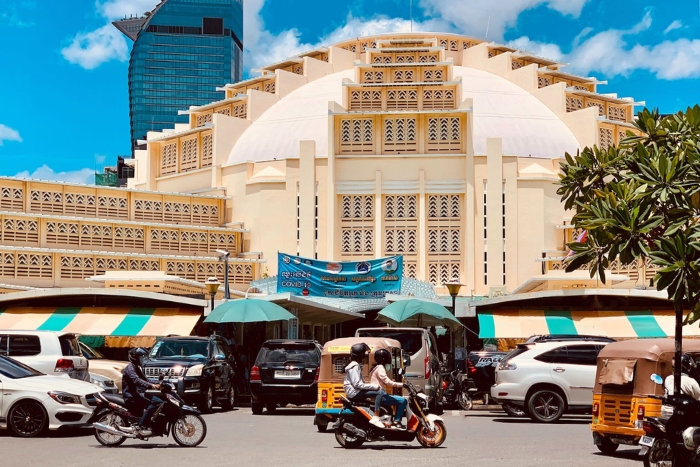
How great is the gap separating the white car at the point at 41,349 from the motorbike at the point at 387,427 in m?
6.65

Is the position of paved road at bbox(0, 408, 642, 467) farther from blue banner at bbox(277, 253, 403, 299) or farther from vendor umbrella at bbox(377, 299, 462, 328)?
blue banner at bbox(277, 253, 403, 299)

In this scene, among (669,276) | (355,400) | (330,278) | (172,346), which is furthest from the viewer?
(330,278)

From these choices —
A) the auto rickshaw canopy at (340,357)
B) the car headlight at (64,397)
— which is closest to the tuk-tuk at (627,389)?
the auto rickshaw canopy at (340,357)

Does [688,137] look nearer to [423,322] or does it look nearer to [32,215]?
[423,322]

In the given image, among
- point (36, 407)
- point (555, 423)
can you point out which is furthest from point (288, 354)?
point (36, 407)

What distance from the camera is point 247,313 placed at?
28781mm

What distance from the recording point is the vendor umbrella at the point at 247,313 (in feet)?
94.0

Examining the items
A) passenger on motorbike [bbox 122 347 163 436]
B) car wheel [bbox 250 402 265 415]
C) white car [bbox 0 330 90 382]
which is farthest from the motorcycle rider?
car wheel [bbox 250 402 265 415]

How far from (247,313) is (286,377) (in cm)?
562

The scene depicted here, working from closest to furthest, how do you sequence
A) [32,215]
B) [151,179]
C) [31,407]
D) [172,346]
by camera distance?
[31,407] < [172,346] < [32,215] < [151,179]

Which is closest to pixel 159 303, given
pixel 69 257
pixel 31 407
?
pixel 69 257

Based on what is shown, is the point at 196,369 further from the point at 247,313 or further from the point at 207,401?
the point at 247,313

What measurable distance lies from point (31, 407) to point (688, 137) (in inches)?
428

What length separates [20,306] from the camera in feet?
112
